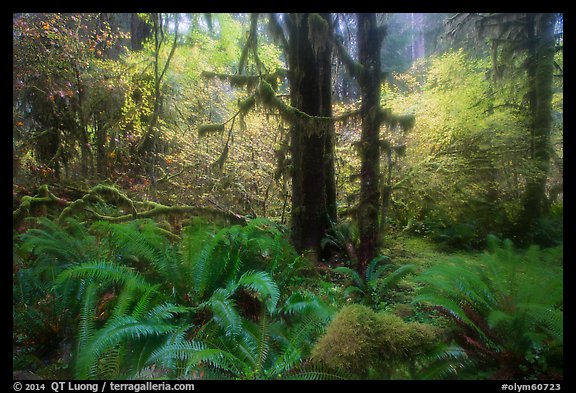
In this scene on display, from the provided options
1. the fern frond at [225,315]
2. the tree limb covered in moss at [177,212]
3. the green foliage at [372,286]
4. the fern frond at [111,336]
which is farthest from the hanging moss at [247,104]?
the fern frond at [111,336]

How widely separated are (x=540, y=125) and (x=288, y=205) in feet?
18.7

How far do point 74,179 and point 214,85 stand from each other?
441 cm

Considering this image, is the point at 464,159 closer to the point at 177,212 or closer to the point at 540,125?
the point at 540,125

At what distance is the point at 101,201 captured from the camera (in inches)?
216

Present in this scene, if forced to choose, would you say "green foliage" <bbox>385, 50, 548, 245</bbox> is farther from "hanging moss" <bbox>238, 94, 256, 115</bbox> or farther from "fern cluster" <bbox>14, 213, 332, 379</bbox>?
"fern cluster" <bbox>14, 213, 332, 379</bbox>

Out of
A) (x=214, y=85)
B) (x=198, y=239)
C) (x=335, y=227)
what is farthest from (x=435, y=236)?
(x=214, y=85)

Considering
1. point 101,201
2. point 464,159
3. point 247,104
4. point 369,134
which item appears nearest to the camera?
point 369,134

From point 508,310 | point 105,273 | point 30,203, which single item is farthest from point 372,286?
point 30,203

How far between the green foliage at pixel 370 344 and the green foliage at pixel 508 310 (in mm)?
456

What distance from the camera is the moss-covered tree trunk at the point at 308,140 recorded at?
193 inches

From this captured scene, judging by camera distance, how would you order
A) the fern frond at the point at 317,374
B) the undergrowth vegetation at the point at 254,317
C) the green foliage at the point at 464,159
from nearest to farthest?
the fern frond at the point at 317,374 → the undergrowth vegetation at the point at 254,317 → the green foliage at the point at 464,159

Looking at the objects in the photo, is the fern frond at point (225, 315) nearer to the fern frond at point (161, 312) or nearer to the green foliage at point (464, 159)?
the fern frond at point (161, 312)

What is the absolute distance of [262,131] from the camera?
8.06 m

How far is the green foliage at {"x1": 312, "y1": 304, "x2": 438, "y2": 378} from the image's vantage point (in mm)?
2131
